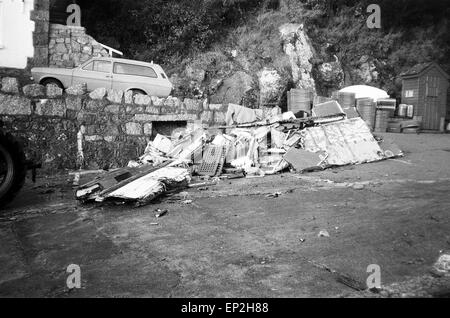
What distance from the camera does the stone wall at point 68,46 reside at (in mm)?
15148

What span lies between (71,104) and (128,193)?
137 inches

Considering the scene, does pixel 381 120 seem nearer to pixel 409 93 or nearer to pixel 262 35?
pixel 409 93

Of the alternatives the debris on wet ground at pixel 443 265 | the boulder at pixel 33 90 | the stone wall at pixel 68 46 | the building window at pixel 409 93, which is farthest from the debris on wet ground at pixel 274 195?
the stone wall at pixel 68 46

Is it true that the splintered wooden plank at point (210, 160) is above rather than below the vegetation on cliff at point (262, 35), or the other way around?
below

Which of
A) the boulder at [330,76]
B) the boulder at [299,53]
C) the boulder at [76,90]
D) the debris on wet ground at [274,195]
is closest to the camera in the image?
the debris on wet ground at [274,195]

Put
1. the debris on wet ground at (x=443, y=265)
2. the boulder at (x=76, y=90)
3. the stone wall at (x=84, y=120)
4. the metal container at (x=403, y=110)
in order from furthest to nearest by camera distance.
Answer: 1. the metal container at (x=403, y=110)
2. the boulder at (x=76, y=90)
3. the stone wall at (x=84, y=120)
4. the debris on wet ground at (x=443, y=265)

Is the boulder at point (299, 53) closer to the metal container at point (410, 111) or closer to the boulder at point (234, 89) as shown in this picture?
the boulder at point (234, 89)

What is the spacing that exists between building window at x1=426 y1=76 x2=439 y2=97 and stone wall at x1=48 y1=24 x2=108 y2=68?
1391cm

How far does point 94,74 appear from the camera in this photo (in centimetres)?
1170

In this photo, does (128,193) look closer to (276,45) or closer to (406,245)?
(406,245)

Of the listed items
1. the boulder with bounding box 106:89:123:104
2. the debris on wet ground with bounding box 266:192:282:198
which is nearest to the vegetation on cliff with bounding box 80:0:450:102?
the boulder with bounding box 106:89:123:104

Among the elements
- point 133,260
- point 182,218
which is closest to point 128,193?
point 182,218

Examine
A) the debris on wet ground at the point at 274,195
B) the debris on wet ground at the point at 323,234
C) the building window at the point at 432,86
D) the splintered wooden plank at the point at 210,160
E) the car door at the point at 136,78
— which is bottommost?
the debris on wet ground at the point at 323,234

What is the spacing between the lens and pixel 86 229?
3844mm
